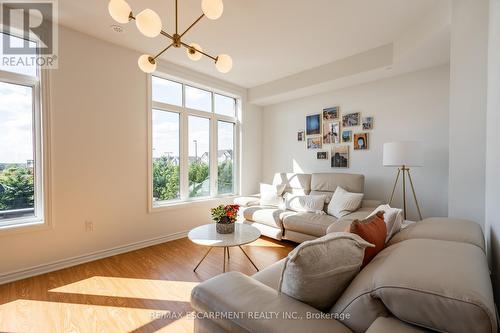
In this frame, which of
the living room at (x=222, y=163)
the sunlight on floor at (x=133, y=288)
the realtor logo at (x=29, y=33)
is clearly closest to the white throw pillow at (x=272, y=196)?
the living room at (x=222, y=163)

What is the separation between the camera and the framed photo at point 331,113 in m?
3.91

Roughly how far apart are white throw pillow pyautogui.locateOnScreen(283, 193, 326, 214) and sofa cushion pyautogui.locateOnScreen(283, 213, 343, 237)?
6.3 inches

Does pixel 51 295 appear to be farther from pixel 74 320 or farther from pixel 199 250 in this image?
pixel 199 250

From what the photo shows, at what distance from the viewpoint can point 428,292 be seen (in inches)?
27.2

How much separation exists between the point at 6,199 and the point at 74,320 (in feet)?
5.26

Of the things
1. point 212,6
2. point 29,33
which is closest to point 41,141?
point 29,33

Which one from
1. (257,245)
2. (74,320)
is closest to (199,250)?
(257,245)

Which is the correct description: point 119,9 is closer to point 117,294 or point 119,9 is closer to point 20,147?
point 20,147

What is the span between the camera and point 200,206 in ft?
13.0

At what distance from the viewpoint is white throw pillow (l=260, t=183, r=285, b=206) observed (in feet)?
12.7

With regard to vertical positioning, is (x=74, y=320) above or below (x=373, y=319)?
below

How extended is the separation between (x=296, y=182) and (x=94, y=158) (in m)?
2.98

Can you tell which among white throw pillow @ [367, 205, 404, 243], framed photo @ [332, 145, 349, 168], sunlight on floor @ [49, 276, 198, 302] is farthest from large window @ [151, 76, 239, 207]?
white throw pillow @ [367, 205, 404, 243]

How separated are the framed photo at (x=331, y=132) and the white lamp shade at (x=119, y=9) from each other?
3300 millimetres
